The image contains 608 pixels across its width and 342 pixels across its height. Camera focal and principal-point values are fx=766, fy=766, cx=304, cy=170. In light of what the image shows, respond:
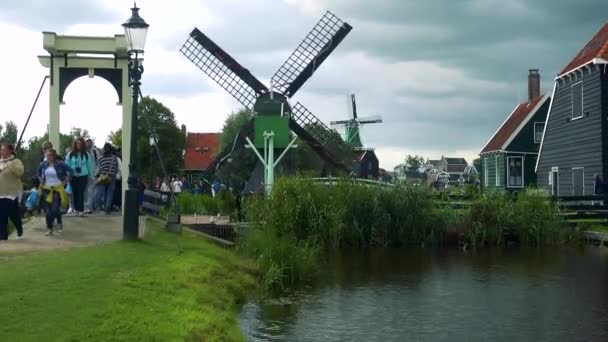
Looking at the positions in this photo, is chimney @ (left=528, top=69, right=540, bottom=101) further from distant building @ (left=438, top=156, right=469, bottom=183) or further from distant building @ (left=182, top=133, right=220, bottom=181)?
distant building @ (left=438, top=156, right=469, bottom=183)

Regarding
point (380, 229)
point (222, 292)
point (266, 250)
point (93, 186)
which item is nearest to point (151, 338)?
point (222, 292)

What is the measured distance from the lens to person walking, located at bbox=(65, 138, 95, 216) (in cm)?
1830

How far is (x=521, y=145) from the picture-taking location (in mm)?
46500

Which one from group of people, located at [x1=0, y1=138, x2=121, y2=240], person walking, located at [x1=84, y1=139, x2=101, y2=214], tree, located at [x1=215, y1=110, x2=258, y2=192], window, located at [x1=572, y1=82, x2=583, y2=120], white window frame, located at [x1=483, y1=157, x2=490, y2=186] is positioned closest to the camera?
group of people, located at [x1=0, y1=138, x2=121, y2=240]

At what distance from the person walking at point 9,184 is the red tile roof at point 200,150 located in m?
73.2

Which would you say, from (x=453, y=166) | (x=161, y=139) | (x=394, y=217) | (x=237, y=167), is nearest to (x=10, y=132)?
(x=161, y=139)

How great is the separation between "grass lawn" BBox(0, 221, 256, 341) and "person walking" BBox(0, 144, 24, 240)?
2.05 m

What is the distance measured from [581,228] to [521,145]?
19849mm

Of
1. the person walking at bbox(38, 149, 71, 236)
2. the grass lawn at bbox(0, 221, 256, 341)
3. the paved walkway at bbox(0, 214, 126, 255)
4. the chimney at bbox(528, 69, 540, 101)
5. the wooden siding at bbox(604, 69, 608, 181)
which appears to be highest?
the chimney at bbox(528, 69, 540, 101)

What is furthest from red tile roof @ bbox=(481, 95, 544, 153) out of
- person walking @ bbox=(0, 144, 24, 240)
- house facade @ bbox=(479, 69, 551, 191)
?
person walking @ bbox=(0, 144, 24, 240)

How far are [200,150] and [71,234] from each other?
7710 centimetres

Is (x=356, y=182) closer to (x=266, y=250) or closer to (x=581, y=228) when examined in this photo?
(x=581, y=228)

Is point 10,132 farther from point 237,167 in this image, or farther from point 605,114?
point 605,114

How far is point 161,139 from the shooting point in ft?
243
